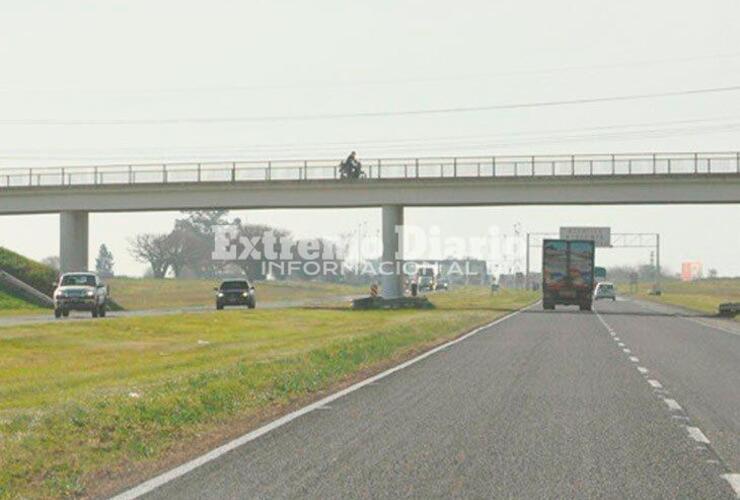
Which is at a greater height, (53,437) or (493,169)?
(493,169)

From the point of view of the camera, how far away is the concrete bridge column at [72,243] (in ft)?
220

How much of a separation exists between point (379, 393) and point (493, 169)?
154ft

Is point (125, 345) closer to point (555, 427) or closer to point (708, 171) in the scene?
point (555, 427)

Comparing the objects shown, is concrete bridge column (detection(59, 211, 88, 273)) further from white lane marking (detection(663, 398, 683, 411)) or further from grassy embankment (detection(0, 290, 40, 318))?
white lane marking (detection(663, 398, 683, 411))

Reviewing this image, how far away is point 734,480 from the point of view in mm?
9469

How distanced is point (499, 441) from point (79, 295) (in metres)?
38.3

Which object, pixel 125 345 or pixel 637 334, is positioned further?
pixel 637 334

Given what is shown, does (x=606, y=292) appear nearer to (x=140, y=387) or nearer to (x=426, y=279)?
(x=426, y=279)

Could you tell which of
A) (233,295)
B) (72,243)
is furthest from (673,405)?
(72,243)

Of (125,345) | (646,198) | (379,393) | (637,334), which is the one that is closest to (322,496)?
(379,393)

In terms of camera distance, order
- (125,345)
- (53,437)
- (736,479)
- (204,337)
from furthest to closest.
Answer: (204,337) → (125,345) → (53,437) → (736,479)

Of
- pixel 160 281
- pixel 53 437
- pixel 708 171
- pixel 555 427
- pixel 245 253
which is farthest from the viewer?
pixel 245 253

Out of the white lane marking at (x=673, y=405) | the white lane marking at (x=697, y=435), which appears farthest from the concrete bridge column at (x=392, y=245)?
the white lane marking at (x=697, y=435)

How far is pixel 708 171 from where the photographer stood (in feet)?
195
